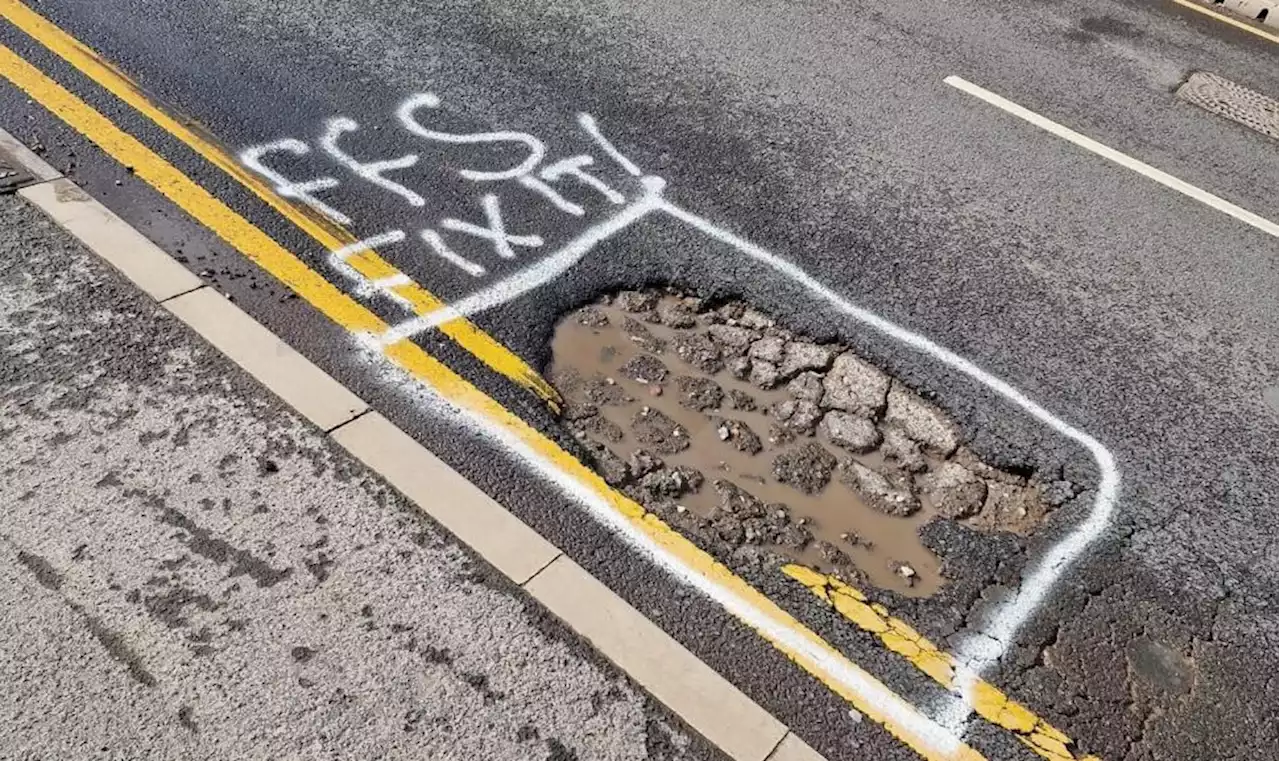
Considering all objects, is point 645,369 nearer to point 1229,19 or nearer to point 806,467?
point 806,467

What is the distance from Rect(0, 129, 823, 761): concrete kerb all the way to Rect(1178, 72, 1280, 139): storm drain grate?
5.98 m

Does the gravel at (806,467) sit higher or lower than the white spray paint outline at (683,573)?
higher

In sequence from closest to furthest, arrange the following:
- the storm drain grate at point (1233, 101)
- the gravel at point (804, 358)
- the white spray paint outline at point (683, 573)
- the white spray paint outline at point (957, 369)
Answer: the white spray paint outline at point (683, 573), the white spray paint outline at point (957, 369), the gravel at point (804, 358), the storm drain grate at point (1233, 101)

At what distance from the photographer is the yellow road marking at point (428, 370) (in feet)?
10.2

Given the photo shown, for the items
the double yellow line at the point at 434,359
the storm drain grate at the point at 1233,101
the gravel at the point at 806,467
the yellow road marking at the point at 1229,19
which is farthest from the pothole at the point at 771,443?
the yellow road marking at the point at 1229,19

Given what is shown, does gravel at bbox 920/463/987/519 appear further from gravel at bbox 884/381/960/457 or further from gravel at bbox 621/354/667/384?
gravel at bbox 621/354/667/384

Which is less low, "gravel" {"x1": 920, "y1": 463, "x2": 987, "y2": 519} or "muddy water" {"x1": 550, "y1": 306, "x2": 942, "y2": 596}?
"gravel" {"x1": 920, "y1": 463, "x2": 987, "y2": 519}

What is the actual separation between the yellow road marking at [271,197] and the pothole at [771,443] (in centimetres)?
22

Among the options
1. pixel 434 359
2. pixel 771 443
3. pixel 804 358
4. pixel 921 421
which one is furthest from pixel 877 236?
pixel 434 359

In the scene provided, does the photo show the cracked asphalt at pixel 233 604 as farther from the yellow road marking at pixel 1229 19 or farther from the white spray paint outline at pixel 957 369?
the yellow road marking at pixel 1229 19

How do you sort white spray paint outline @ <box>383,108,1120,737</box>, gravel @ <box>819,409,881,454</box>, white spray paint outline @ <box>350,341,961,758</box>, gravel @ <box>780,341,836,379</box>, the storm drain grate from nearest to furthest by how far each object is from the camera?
white spray paint outline @ <box>350,341,961,758</box>, white spray paint outline @ <box>383,108,1120,737</box>, gravel @ <box>819,409,881,454</box>, gravel @ <box>780,341,836,379</box>, the storm drain grate

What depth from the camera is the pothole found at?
3633 mm

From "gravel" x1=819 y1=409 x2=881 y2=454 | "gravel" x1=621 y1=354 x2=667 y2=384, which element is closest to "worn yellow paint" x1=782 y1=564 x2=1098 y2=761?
"gravel" x1=819 y1=409 x2=881 y2=454

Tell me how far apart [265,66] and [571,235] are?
2124 mm
